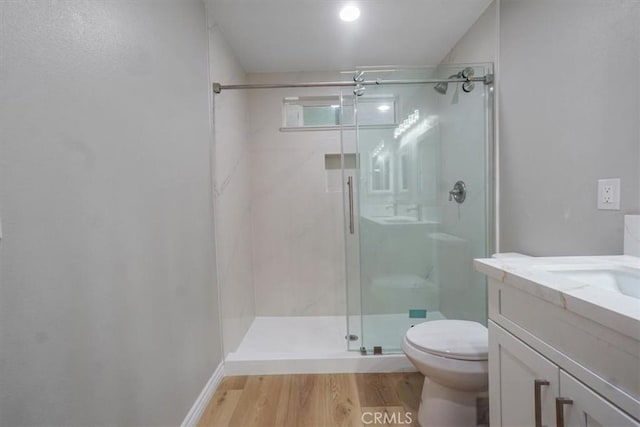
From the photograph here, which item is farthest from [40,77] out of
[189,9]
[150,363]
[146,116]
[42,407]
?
[189,9]

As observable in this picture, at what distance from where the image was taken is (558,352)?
0.65 metres

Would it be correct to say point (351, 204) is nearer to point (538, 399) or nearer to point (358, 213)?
point (358, 213)

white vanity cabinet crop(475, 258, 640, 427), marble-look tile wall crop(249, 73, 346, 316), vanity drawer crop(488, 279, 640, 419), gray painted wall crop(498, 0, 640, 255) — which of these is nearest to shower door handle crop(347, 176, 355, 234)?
marble-look tile wall crop(249, 73, 346, 316)

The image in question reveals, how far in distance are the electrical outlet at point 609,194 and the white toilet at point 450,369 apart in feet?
2.35

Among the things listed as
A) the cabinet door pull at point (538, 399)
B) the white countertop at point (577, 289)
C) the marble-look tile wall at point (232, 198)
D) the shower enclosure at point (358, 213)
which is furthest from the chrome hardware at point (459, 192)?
the marble-look tile wall at point (232, 198)

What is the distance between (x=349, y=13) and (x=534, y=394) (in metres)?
2.06

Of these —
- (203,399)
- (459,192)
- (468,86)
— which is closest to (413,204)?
(459,192)

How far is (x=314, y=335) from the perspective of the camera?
2.22 meters

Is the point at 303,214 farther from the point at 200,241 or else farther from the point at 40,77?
the point at 40,77

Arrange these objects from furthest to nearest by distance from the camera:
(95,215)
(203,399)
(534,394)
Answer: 1. (203,399)
2. (95,215)
3. (534,394)

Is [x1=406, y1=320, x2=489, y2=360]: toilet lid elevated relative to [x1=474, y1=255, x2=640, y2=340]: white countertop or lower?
lower

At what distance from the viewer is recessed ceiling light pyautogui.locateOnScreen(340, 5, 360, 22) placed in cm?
172

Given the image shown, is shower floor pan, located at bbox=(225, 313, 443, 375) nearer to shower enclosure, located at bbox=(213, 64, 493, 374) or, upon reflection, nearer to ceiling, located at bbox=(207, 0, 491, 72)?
shower enclosure, located at bbox=(213, 64, 493, 374)

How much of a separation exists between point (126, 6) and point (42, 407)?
3.99 ft
